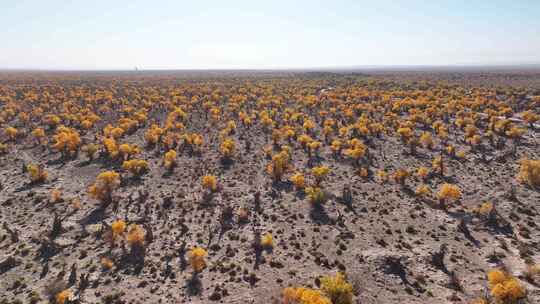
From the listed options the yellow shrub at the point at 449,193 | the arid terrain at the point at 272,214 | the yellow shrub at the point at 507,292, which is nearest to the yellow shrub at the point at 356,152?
the arid terrain at the point at 272,214

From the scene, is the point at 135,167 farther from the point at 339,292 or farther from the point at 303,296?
the point at 339,292

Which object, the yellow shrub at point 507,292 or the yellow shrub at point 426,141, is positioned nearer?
the yellow shrub at point 507,292

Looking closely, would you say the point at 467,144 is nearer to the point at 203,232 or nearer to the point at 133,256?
the point at 203,232

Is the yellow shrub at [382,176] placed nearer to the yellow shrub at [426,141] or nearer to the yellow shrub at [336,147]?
the yellow shrub at [336,147]

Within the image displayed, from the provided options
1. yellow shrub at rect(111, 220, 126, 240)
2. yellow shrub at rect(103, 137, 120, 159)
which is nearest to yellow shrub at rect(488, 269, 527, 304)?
yellow shrub at rect(111, 220, 126, 240)

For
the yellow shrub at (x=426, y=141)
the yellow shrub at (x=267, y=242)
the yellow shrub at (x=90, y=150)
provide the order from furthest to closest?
the yellow shrub at (x=426, y=141)
the yellow shrub at (x=90, y=150)
the yellow shrub at (x=267, y=242)

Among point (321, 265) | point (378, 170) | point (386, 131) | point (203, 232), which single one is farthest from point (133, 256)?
point (386, 131)

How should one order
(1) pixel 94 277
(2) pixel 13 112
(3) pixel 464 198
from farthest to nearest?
(2) pixel 13 112 → (3) pixel 464 198 → (1) pixel 94 277

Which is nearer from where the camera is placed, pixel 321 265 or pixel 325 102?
pixel 321 265
